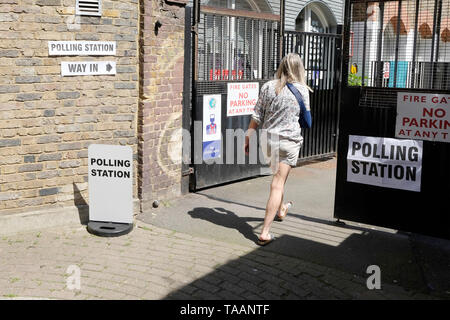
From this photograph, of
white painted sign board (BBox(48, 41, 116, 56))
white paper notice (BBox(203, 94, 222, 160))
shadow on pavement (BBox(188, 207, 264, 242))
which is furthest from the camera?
white paper notice (BBox(203, 94, 222, 160))

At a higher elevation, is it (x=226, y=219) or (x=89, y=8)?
(x=89, y=8)

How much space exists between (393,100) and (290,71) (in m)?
1.12

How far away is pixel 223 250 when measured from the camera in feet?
18.7

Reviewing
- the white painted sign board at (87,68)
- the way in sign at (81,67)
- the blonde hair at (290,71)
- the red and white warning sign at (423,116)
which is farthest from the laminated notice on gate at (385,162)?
the way in sign at (81,67)

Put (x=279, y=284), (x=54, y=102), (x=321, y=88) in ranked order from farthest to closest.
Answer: (x=321, y=88) < (x=54, y=102) < (x=279, y=284)

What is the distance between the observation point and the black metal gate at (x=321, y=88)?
995 centimetres

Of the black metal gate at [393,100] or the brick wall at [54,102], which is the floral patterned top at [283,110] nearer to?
the black metal gate at [393,100]

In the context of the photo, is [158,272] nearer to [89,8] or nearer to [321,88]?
[89,8]

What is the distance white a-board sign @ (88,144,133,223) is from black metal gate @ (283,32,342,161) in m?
4.51

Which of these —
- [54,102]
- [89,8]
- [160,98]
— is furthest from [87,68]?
[160,98]

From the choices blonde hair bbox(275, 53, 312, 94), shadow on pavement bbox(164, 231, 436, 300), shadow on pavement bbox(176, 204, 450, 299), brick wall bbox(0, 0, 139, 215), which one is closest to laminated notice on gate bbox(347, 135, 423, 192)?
shadow on pavement bbox(176, 204, 450, 299)

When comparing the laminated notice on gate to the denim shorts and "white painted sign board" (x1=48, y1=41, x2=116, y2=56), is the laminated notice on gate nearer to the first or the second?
the denim shorts

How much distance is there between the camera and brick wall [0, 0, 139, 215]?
19.4ft

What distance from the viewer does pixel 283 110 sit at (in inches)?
232
